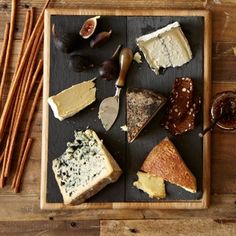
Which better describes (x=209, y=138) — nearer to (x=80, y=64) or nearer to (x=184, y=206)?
(x=184, y=206)

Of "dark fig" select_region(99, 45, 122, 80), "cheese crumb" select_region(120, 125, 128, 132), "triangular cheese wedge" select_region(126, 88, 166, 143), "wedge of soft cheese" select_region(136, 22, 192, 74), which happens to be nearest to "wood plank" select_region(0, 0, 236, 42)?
"wedge of soft cheese" select_region(136, 22, 192, 74)

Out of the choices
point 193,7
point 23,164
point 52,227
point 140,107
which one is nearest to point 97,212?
point 52,227

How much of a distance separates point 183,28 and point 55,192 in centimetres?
75

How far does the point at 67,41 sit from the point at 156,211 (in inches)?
27.3

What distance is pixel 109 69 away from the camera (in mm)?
1863

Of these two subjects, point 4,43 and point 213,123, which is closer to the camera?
point 213,123

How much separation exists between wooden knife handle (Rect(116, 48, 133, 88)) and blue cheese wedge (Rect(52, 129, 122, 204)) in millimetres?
202

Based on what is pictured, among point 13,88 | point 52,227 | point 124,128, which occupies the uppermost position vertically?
point 13,88

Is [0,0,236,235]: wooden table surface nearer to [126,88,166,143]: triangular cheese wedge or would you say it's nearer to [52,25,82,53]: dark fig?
[52,25,82,53]: dark fig

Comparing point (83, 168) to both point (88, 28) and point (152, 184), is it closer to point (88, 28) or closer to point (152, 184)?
point (152, 184)

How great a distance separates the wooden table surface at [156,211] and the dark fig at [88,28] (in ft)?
0.27

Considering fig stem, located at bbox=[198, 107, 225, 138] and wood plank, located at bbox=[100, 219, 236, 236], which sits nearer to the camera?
fig stem, located at bbox=[198, 107, 225, 138]

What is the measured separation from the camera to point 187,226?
6.40 ft

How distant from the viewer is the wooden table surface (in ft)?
6.37
